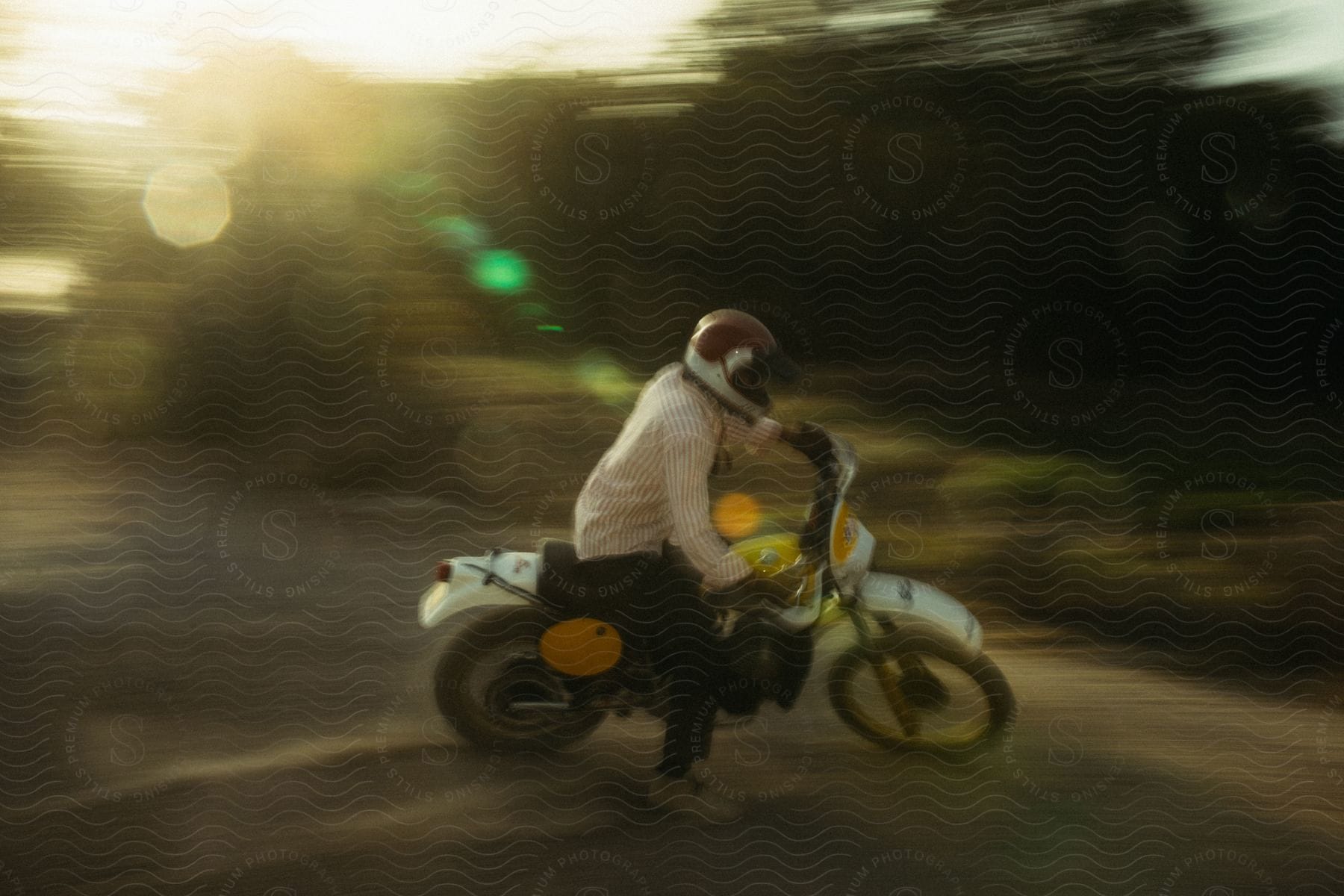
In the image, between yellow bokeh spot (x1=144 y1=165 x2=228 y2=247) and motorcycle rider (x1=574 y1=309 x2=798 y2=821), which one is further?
yellow bokeh spot (x1=144 y1=165 x2=228 y2=247)

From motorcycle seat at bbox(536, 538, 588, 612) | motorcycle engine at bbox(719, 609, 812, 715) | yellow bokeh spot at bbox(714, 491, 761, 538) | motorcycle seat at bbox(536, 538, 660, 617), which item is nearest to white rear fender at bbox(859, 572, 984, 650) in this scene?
motorcycle engine at bbox(719, 609, 812, 715)

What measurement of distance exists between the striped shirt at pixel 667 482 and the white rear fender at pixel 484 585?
21 cm

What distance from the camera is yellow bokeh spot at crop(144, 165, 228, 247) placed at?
438cm

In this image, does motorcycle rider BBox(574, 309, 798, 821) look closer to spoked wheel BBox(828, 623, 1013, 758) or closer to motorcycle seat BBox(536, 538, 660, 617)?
motorcycle seat BBox(536, 538, 660, 617)

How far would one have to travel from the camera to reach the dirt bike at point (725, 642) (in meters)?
3.19

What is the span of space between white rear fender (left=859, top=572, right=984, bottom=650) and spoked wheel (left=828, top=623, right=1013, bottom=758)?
0.03 meters

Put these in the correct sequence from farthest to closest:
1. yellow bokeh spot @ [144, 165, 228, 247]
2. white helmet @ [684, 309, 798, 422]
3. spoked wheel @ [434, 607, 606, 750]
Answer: yellow bokeh spot @ [144, 165, 228, 247] < spoked wheel @ [434, 607, 606, 750] < white helmet @ [684, 309, 798, 422]

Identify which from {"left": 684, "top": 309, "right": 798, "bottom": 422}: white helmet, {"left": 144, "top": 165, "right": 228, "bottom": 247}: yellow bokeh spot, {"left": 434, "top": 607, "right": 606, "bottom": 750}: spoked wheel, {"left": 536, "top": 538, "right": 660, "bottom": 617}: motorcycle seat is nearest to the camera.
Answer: {"left": 684, "top": 309, "right": 798, "bottom": 422}: white helmet

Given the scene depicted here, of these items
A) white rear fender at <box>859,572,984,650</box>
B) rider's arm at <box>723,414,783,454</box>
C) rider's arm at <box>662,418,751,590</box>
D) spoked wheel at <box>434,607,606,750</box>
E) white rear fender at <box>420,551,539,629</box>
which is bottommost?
spoked wheel at <box>434,607,606,750</box>

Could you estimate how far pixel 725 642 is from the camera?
321 cm

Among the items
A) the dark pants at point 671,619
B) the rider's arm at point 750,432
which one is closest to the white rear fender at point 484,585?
the dark pants at point 671,619

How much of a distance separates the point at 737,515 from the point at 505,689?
120 centimetres

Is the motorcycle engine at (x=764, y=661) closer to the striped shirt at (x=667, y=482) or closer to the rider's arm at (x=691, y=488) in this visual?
the striped shirt at (x=667, y=482)

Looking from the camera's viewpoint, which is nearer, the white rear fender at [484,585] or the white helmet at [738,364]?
the white helmet at [738,364]
